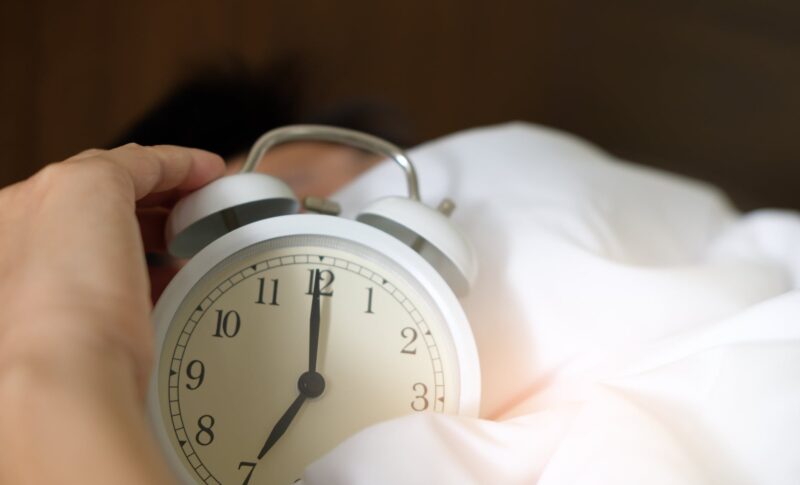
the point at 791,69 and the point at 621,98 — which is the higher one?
the point at 791,69

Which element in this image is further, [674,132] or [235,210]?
[674,132]

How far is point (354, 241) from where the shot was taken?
72 centimetres

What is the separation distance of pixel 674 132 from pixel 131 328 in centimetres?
146

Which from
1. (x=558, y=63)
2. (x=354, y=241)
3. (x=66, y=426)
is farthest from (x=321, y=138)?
(x=558, y=63)

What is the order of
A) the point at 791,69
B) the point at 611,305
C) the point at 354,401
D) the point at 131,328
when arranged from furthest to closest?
1. the point at 791,69
2. the point at 611,305
3. the point at 354,401
4. the point at 131,328

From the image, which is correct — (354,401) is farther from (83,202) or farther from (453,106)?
(453,106)

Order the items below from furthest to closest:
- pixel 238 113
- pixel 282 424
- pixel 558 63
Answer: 1. pixel 558 63
2. pixel 238 113
3. pixel 282 424

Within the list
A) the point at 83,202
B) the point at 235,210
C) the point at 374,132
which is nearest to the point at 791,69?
the point at 374,132

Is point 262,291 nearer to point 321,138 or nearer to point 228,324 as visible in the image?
point 228,324

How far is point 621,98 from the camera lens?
72.4 inches

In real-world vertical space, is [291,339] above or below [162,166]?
below

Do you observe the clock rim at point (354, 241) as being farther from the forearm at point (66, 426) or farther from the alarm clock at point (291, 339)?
the forearm at point (66, 426)

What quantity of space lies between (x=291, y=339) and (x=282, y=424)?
64mm

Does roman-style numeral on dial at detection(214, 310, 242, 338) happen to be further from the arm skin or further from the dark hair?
the dark hair
